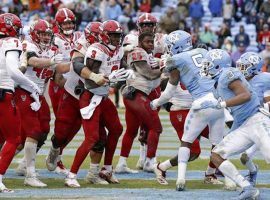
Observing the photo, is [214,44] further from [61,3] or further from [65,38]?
[65,38]

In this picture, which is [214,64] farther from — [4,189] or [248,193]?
[4,189]

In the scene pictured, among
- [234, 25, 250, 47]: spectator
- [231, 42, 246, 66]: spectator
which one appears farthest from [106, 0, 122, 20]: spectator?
[231, 42, 246, 66]: spectator

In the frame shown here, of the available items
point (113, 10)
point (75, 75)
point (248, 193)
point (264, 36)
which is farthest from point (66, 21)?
point (113, 10)

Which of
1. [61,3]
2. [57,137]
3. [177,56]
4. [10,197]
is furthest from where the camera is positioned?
[61,3]

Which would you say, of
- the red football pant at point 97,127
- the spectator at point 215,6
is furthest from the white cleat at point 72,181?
the spectator at point 215,6

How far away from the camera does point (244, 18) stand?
2447 centimetres

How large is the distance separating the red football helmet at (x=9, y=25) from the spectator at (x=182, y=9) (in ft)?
49.8

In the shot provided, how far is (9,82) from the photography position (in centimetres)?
852

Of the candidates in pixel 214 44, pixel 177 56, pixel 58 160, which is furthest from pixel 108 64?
pixel 214 44

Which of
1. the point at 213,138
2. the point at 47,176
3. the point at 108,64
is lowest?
the point at 47,176

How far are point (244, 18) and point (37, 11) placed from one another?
5558 mm

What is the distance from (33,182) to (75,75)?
4.16 ft

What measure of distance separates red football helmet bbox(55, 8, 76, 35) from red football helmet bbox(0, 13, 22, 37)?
1341 mm

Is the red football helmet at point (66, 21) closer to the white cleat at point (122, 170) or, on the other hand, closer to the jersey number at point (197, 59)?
the white cleat at point (122, 170)
